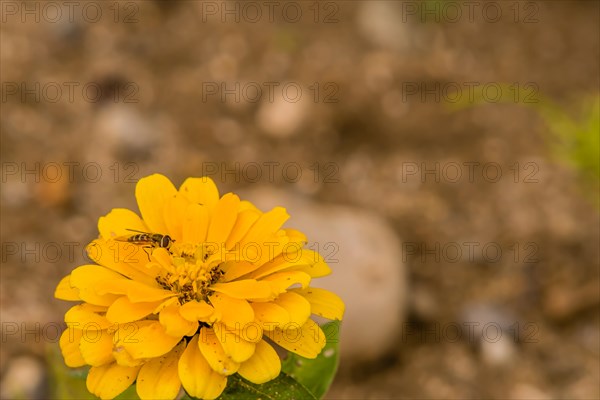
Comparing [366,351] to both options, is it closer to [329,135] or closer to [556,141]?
[329,135]

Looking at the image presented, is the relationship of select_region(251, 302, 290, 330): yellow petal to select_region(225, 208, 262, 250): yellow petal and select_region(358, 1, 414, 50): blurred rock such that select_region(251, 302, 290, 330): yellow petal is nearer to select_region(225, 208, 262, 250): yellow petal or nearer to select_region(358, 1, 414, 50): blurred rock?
select_region(225, 208, 262, 250): yellow petal

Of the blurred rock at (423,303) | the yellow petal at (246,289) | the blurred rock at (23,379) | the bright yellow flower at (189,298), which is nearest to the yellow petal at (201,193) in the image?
the bright yellow flower at (189,298)

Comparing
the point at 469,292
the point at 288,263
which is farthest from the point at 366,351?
the point at 288,263

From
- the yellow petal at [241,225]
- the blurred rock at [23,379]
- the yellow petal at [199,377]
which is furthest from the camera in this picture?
the blurred rock at [23,379]

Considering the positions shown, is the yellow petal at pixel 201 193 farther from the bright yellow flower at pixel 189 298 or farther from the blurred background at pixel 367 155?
the blurred background at pixel 367 155

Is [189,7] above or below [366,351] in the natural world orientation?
above

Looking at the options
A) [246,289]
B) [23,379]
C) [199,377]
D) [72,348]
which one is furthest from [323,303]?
[23,379]

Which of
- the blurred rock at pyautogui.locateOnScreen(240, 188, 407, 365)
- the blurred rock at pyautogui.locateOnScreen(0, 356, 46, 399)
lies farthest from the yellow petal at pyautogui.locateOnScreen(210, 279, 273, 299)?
the blurred rock at pyautogui.locateOnScreen(0, 356, 46, 399)
